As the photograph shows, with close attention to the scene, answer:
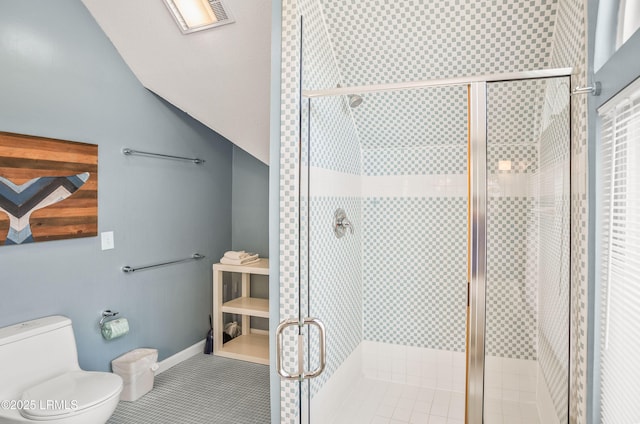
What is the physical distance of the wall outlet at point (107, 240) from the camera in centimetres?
272

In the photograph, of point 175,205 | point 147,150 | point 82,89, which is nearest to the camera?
point 82,89

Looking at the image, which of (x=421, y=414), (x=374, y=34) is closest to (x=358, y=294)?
(x=421, y=414)

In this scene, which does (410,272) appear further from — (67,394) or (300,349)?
(67,394)

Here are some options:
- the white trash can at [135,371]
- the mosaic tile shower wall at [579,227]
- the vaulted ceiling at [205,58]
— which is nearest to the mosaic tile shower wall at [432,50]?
the mosaic tile shower wall at [579,227]

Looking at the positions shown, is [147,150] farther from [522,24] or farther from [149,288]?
[522,24]

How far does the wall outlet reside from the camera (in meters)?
2.72

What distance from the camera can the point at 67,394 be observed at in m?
2.01

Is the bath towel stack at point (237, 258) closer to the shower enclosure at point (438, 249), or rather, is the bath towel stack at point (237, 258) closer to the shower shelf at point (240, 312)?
the shower shelf at point (240, 312)

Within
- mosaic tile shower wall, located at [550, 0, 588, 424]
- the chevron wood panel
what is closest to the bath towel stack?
the chevron wood panel

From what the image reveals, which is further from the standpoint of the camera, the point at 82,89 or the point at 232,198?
the point at 232,198

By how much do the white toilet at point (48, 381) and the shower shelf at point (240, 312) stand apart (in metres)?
1.33

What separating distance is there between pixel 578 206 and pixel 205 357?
10.3 feet

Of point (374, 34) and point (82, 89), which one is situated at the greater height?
point (374, 34)

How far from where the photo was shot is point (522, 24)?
79.4 inches
